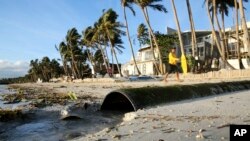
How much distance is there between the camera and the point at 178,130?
5.61 m

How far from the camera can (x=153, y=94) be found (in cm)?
994

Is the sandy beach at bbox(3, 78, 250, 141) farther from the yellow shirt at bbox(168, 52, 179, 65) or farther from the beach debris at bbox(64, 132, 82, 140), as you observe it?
the yellow shirt at bbox(168, 52, 179, 65)

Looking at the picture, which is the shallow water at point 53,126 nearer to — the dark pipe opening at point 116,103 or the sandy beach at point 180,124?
the dark pipe opening at point 116,103

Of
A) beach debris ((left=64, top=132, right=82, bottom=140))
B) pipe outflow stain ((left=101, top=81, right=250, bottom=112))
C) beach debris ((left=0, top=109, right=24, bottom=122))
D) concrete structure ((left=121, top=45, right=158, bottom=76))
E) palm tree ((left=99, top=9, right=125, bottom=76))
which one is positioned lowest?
beach debris ((left=64, top=132, right=82, bottom=140))

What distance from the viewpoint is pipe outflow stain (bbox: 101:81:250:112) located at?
9.33m

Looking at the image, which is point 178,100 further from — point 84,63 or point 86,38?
point 84,63

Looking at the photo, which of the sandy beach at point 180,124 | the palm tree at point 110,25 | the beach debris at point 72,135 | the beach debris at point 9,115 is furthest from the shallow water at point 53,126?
the palm tree at point 110,25

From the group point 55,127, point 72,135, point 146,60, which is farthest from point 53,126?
point 146,60

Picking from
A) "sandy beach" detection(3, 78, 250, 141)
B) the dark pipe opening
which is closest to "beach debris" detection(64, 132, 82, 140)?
"sandy beach" detection(3, 78, 250, 141)

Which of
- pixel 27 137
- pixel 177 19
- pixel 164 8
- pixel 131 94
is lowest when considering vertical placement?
pixel 27 137

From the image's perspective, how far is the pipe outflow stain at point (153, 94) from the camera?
9328 millimetres

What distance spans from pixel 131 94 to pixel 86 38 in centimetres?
6894

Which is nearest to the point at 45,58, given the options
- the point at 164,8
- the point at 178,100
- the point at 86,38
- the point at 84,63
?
the point at 84,63

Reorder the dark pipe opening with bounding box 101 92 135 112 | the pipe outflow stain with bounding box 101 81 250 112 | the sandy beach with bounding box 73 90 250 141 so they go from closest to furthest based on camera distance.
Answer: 1. the sandy beach with bounding box 73 90 250 141
2. the pipe outflow stain with bounding box 101 81 250 112
3. the dark pipe opening with bounding box 101 92 135 112
